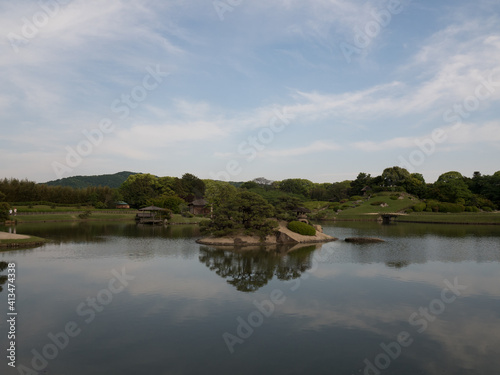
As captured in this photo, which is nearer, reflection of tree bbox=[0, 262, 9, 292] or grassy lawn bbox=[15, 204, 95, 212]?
reflection of tree bbox=[0, 262, 9, 292]

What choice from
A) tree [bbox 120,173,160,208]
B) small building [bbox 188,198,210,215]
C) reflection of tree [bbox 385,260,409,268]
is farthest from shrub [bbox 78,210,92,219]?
reflection of tree [bbox 385,260,409,268]

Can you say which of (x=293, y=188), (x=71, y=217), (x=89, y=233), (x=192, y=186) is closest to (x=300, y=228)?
(x=89, y=233)

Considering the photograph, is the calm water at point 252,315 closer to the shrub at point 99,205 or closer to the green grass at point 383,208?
the shrub at point 99,205

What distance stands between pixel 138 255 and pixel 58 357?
56.8 ft

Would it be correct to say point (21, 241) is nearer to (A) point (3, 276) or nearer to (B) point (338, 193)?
(A) point (3, 276)

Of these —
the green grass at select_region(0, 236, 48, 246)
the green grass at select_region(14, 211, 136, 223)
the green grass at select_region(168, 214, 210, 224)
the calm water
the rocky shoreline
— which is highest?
the green grass at select_region(14, 211, 136, 223)

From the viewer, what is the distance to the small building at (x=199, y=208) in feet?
256

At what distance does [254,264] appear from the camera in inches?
979

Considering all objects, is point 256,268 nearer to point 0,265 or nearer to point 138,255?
point 138,255

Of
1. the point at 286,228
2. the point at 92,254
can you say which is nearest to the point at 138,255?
the point at 92,254

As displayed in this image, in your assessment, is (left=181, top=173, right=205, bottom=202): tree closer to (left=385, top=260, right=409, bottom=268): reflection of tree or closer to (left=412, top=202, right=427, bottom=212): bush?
(left=412, top=202, right=427, bottom=212): bush

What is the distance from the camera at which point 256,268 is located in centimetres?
2348

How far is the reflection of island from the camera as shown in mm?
20330

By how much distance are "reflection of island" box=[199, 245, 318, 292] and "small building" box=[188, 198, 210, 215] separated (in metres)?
45.9
